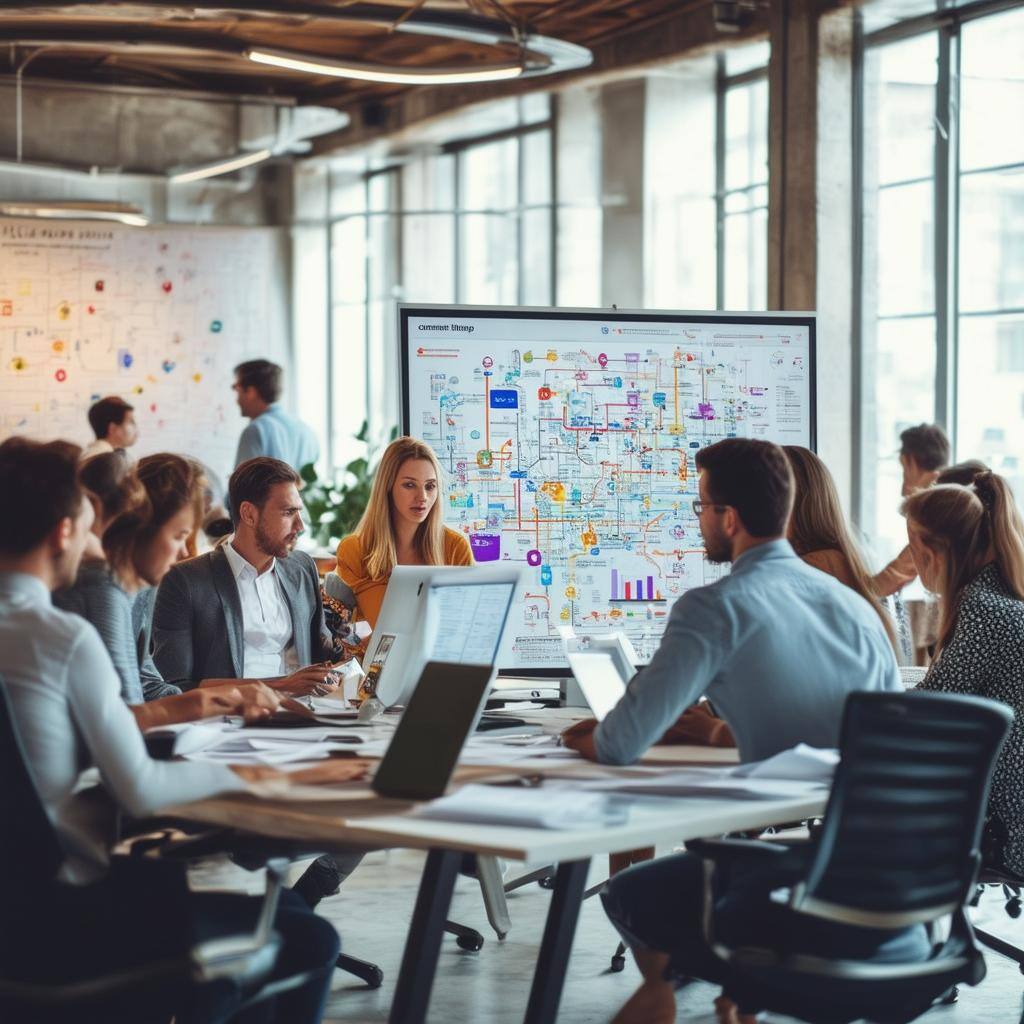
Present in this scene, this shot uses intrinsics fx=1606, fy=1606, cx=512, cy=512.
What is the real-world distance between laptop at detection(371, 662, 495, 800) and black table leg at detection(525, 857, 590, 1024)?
335 mm

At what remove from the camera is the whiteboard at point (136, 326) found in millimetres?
11484

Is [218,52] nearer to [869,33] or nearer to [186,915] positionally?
[869,33]

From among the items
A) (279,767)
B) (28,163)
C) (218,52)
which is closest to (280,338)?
(28,163)

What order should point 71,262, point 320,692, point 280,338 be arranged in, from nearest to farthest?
1. point 320,692
2. point 71,262
3. point 280,338

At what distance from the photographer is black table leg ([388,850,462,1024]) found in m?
2.90

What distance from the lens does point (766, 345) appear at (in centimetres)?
527

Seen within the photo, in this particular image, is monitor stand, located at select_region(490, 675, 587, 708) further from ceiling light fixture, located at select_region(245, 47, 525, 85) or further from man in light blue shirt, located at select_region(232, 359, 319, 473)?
man in light blue shirt, located at select_region(232, 359, 319, 473)

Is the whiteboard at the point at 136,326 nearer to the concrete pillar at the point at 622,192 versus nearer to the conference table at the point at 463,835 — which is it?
the concrete pillar at the point at 622,192

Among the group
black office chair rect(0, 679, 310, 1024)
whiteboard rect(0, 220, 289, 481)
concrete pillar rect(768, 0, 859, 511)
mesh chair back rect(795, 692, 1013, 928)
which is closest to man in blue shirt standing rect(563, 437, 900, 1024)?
mesh chair back rect(795, 692, 1013, 928)

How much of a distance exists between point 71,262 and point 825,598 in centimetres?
928

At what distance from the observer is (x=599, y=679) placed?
3703 millimetres

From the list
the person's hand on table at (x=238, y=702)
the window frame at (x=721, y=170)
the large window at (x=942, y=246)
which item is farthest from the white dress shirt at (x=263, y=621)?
the window frame at (x=721, y=170)

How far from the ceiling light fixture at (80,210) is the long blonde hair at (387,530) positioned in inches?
242

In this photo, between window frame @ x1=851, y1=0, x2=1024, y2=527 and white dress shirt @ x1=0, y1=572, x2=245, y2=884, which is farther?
window frame @ x1=851, y1=0, x2=1024, y2=527
